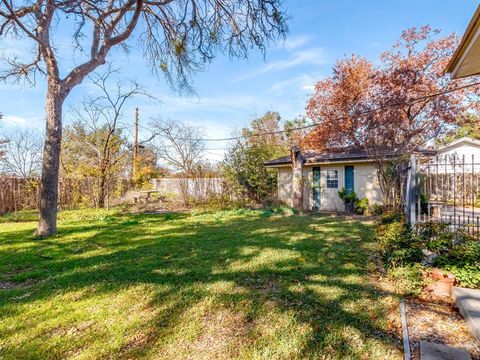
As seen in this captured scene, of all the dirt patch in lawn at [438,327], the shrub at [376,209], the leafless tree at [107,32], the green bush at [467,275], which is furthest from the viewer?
the shrub at [376,209]

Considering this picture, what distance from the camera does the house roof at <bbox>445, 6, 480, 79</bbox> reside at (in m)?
2.64

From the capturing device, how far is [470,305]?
9.29 ft

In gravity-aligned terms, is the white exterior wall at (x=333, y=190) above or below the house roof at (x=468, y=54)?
below

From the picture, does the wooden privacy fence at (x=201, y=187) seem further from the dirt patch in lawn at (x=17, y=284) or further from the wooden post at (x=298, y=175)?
the dirt patch in lawn at (x=17, y=284)

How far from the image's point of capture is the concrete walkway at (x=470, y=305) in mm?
2509

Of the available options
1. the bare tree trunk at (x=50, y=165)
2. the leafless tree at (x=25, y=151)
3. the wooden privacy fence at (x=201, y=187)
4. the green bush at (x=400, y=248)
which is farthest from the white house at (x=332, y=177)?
Answer: the leafless tree at (x=25, y=151)

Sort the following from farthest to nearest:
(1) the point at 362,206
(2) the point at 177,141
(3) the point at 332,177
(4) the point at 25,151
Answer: (4) the point at 25,151 < (2) the point at 177,141 < (3) the point at 332,177 < (1) the point at 362,206

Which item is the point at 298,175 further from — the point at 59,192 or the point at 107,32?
the point at 59,192

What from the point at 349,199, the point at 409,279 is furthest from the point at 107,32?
the point at 349,199

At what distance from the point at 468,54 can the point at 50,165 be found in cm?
860

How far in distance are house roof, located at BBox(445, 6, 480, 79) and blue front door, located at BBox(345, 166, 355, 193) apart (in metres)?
9.44

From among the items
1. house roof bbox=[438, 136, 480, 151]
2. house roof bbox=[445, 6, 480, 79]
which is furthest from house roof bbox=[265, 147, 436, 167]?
house roof bbox=[438, 136, 480, 151]

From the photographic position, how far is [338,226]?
8.02 m

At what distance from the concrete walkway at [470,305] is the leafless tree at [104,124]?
44.7 feet
